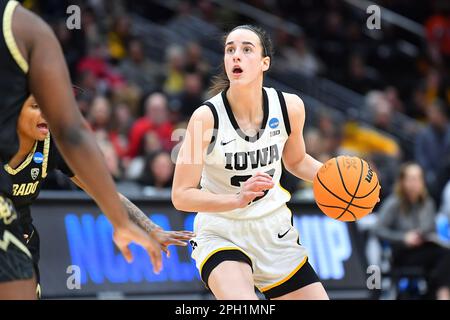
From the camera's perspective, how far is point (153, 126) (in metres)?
10.8

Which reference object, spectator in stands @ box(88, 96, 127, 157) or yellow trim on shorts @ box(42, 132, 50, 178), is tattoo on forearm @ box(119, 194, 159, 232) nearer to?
yellow trim on shorts @ box(42, 132, 50, 178)

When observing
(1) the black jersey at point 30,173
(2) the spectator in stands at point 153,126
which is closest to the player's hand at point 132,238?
(1) the black jersey at point 30,173

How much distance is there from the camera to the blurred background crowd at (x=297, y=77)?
34.7 ft

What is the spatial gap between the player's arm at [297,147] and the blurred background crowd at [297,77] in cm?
408

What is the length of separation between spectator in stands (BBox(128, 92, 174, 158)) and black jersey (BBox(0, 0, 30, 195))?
23.4 feet

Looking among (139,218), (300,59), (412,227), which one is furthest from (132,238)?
(300,59)

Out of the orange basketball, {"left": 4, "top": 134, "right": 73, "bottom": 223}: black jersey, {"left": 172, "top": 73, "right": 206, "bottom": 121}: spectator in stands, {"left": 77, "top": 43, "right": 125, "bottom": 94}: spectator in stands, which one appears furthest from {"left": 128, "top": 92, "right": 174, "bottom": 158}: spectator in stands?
{"left": 4, "top": 134, "right": 73, "bottom": 223}: black jersey

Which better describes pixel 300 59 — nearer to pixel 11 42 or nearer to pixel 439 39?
pixel 439 39

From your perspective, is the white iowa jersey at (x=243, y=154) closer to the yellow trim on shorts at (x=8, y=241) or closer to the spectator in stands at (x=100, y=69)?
the yellow trim on shorts at (x=8, y=241)

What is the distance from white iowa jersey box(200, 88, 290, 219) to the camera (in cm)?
520

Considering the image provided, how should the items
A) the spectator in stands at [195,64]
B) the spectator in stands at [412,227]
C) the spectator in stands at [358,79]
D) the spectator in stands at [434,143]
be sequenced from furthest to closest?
1. the spectator in stands at [358,79]
2. the spectator in stands at [195,64]
3. the spectator in stands at [434,143]
4. the spectator in stands at [412,227]
